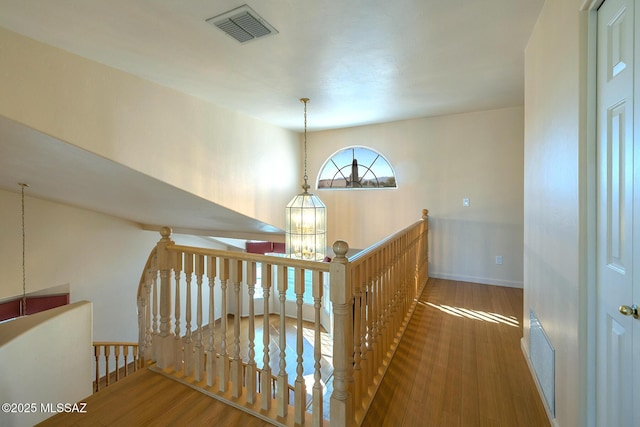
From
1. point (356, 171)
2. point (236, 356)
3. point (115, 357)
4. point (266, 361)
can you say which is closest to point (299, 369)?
point (266, 361)

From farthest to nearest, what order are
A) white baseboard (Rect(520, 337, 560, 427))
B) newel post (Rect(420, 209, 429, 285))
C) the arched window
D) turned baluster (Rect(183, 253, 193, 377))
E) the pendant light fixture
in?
the arched window → newel post (Rect(420, 209, 429, 285)) → the pendant light fixture → turned baluster (Rect(183, 253, 193, 377)) → white baseboard (Rect(520, 337, 560, 427))

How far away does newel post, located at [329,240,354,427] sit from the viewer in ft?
4.66

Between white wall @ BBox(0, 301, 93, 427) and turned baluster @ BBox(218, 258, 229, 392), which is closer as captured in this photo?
turned baluster @ BBox(218, 258, 229, 392)

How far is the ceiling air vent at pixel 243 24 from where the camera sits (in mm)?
1938

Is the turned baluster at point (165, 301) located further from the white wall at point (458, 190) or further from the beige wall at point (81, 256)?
the beige wall at point (81, 256)

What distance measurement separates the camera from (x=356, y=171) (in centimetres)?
536

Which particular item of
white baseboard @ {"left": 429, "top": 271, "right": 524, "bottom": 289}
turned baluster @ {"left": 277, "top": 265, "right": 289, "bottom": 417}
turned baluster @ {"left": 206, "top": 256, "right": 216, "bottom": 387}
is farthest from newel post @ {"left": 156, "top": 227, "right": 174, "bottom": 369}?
white baseboard @ {"left": 429, "top": 271, "right": 524, "bottom": 289}

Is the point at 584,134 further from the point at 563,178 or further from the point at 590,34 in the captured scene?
the point at 590,34

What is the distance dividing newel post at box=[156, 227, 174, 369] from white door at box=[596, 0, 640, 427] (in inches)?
93.7

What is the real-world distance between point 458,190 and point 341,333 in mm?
3705

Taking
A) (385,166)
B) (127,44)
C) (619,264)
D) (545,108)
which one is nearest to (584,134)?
(619,264)

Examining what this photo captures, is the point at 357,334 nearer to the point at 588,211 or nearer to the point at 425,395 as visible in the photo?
the point at 425,395

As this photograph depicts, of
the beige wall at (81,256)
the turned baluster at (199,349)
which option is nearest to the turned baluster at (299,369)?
the turned baluster at (199,349)

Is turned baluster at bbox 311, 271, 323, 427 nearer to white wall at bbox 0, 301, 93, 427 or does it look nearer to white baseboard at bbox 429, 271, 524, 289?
white wall at bbox 0, 301, 93, 427
